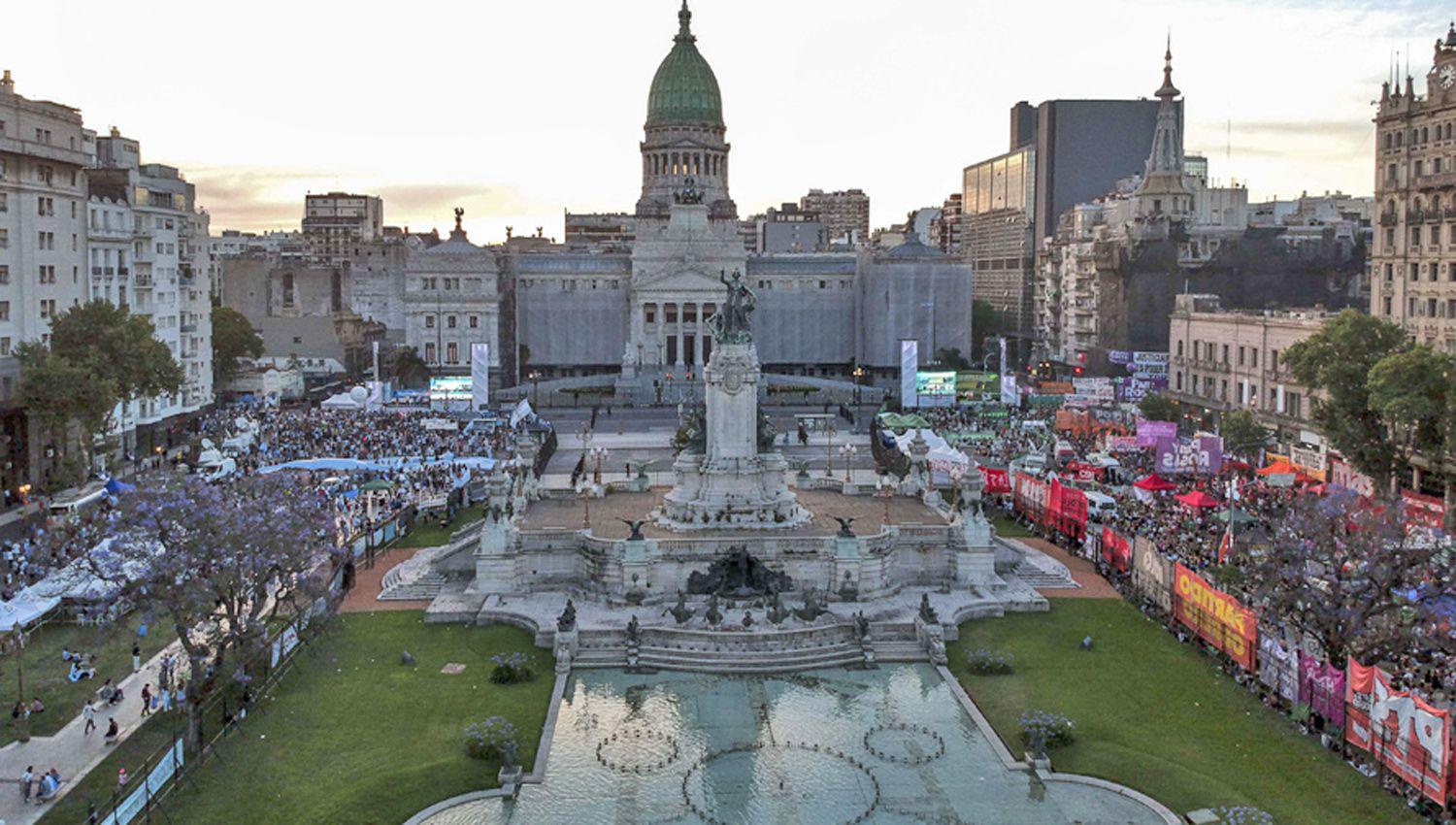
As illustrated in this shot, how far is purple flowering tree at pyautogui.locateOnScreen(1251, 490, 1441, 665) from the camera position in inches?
1339

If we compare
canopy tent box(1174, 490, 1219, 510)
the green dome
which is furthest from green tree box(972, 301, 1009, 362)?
canopy tent box(1174, 490, 1219, 510)

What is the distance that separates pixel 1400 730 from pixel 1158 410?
58635 mm

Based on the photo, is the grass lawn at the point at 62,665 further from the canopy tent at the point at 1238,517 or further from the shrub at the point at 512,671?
the canopy tent at the point at 1238,517

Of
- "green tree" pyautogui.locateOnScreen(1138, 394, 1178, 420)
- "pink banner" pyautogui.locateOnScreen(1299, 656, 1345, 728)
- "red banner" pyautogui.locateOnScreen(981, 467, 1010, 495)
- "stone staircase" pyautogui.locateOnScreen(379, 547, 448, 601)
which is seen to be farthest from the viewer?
"green tree" pyautogui.locateOnScreen(1138, 394, 1178, 420)

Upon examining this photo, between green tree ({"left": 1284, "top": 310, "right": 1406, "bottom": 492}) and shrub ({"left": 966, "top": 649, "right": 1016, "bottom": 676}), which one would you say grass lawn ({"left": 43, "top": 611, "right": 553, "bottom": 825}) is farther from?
green tree ({"left": 1284, "top": 310, "right": 1406, "bottom": 492})

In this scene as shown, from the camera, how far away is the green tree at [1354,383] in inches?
2233

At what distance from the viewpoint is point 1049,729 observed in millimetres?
33062

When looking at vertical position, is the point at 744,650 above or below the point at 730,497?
below

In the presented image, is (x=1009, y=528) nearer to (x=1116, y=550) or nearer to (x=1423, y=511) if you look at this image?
(x=1116, y=550)

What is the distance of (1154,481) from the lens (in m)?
60.1

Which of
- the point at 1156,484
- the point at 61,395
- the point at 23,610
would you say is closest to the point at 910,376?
the point at 1156,484

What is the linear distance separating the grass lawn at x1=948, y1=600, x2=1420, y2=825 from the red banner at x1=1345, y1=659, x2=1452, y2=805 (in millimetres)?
750

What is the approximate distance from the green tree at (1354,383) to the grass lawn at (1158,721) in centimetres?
1862

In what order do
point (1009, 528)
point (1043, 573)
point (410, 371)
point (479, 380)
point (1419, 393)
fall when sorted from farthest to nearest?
point (410, 371) → point (479, 380) → point (1009, 528) → point (1419, 393) → point (1043, 573)
